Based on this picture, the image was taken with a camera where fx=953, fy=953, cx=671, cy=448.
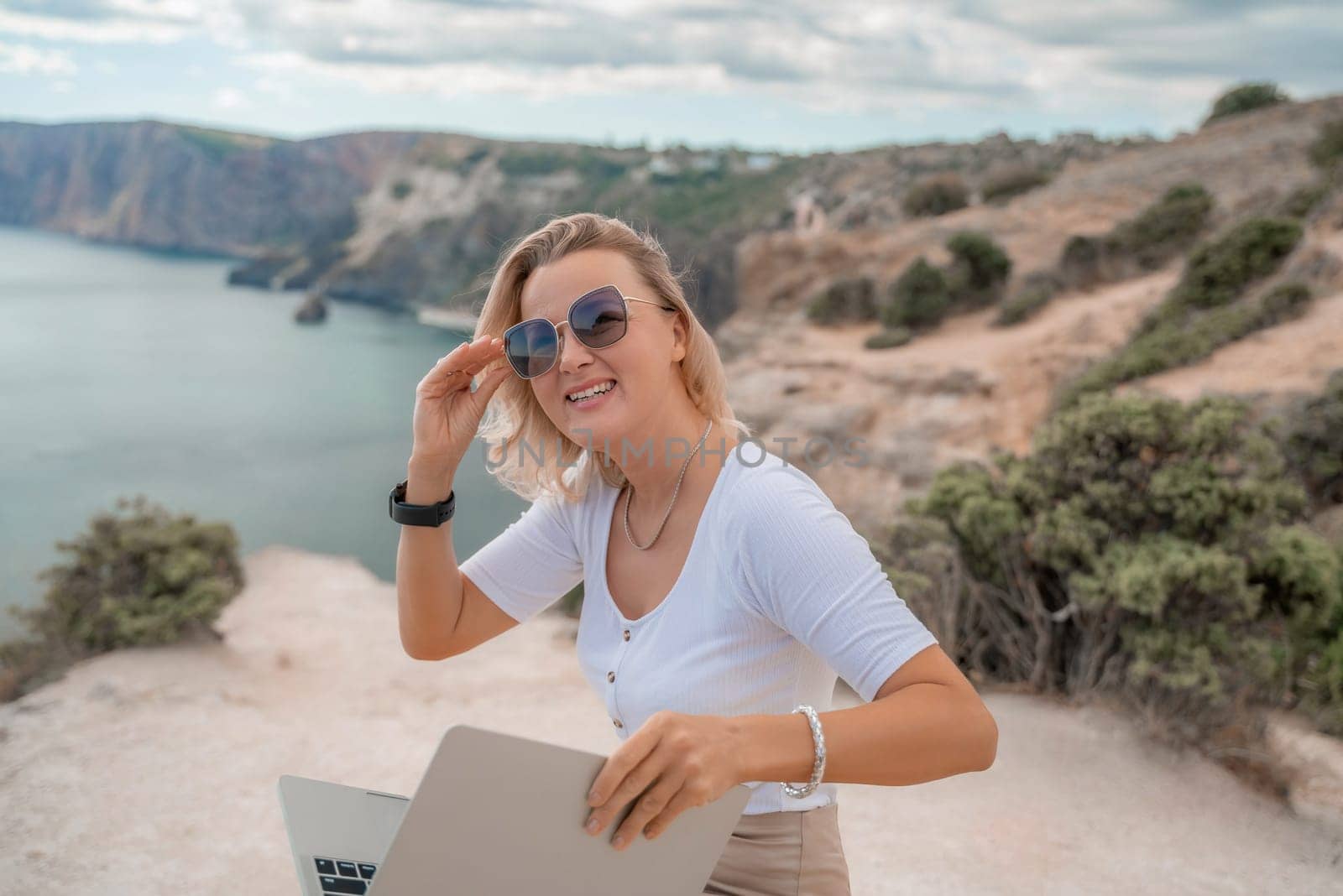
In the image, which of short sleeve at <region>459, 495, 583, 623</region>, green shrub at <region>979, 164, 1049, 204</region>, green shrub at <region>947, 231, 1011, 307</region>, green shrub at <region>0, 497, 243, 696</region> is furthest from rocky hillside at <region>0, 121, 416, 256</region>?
→ short sleeve at <region>459, 495, 583, 623</region>

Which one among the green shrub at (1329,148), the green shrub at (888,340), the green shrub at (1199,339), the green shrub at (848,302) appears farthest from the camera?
the green shrub at (848,302)

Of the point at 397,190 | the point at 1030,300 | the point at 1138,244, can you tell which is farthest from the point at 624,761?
the point at 397,190

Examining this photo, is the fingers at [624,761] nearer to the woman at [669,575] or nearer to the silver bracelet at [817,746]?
Result: the woman at [669,575]

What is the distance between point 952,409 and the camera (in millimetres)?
11094

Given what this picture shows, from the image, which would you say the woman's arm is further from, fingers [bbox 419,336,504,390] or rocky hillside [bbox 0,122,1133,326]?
rocky hillside [bbox 0,122,1133,326]

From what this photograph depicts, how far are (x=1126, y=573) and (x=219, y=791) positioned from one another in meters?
3.83

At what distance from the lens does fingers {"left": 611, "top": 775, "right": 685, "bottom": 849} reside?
0.81 m

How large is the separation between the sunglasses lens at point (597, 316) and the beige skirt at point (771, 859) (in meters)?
0.66

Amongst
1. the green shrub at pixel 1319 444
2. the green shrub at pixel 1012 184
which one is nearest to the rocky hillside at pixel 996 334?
the green shrub at pixel 1012 184

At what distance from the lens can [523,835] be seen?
0.85 m

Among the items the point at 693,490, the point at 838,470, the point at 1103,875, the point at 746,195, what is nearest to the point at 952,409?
the point at 838,470

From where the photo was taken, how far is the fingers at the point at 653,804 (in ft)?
2.67

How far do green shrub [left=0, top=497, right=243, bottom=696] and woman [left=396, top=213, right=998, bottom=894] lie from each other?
17.0ft

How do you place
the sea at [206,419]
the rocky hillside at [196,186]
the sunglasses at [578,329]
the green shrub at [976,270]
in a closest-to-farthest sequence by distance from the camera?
the sunglasses at [578,329], the sea at [206,419], the green shrub at [976,270], the rocky hillside at [196,186]
